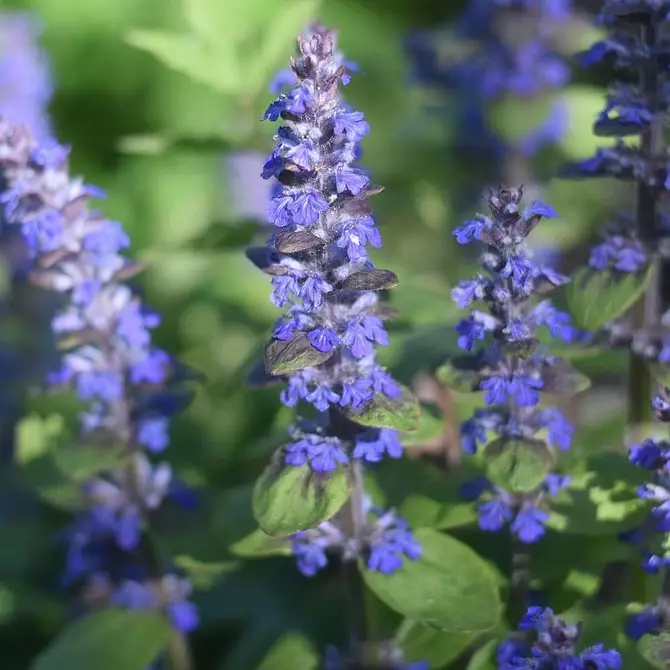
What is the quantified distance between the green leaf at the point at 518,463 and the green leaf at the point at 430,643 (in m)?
0.43

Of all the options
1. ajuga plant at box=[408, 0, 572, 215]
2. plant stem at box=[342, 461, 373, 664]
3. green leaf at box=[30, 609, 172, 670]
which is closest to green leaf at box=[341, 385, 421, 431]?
plant stem at box=[342, 461, 373, 664]

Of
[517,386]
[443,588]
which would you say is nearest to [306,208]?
[517,386]

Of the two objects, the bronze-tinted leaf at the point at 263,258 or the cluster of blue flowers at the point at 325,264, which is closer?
the cluster of blue flowers at the point at 325,264

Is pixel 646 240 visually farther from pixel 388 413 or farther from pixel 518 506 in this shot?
pixel 388 413

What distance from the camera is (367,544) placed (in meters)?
2.24

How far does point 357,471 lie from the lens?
2150mm

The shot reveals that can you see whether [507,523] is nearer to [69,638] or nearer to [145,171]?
[69,638]

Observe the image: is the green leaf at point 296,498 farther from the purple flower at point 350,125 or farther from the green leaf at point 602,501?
the purple flower at point 350,125

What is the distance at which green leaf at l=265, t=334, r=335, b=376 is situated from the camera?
1803 millimetres

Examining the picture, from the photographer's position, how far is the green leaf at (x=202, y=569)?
2.48 m

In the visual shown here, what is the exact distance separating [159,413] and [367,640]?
33.2 inches

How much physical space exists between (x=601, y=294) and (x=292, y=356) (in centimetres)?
84

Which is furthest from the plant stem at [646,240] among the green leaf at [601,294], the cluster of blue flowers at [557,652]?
the cluster of blue flowers at [557,652]

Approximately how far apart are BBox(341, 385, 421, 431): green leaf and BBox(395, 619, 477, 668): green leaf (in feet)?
2.04
